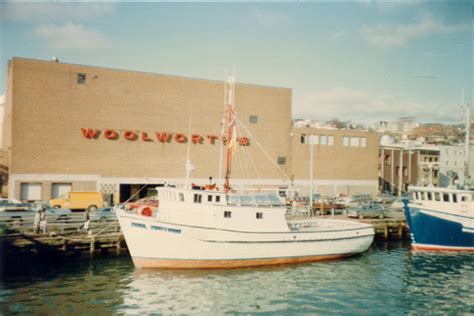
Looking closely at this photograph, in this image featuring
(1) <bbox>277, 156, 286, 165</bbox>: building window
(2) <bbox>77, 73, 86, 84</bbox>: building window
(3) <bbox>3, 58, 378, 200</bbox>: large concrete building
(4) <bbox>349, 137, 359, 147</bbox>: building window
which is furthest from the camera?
(4) <bbox>349, 137, 359, 147</bbox>: building window

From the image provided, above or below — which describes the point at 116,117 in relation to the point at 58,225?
above

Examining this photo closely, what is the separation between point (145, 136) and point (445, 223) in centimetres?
3103

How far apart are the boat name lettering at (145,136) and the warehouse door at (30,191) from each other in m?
7.04

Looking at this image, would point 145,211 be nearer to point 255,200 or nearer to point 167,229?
point 167,229

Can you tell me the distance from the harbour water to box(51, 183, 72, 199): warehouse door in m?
19.7

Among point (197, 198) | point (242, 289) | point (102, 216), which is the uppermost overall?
point (197, 198)

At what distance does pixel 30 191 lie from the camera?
39281 millimetres

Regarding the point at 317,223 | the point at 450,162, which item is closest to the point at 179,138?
the point at 317,223

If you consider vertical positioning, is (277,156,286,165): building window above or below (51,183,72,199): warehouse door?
above

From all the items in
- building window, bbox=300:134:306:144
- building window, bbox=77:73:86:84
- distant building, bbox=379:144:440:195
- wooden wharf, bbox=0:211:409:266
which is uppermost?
building window, bbox=77:73:86:84

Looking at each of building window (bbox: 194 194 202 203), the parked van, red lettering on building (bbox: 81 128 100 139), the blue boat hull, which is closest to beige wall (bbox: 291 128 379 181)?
red lettering on building (bbox: 81 128 100 139)

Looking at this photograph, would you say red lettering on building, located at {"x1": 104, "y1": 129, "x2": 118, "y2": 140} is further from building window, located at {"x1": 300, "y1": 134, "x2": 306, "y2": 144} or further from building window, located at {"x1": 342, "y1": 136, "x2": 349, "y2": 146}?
building window, located at {"x1": 342, "y1": 136, "x2": 349, "y2": 146}

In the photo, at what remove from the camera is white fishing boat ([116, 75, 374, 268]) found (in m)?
21.5

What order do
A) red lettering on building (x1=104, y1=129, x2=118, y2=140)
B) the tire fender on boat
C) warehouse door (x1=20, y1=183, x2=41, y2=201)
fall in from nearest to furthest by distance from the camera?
the tire fender on boat
warehouse door (x1=20, y1=183, x2=41, y2=201)
red lettering on building (x1=104, y1=129, x2=118, y2=140)
